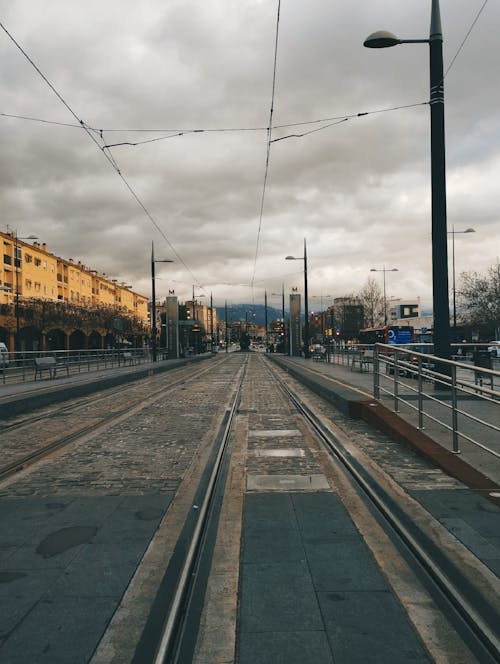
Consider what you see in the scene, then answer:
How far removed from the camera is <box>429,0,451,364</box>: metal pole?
1032cm

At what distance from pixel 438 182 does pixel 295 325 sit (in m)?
40.6

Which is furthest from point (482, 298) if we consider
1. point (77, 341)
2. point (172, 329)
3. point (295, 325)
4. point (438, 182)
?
point (77, 341)

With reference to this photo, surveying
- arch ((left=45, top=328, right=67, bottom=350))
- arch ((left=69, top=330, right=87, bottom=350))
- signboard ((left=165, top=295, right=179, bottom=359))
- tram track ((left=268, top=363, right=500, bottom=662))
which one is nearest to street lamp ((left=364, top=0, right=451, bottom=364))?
tram track ((left=268, top=363, right=500, bottom=662))

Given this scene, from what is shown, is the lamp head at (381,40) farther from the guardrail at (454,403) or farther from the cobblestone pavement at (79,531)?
the cobblestone pavement at (79,531)

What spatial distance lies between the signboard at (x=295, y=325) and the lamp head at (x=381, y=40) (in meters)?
38.4

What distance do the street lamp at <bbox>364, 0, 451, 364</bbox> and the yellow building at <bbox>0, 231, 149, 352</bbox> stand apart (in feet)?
137

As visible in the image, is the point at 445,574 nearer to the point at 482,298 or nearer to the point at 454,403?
the point at 454,403

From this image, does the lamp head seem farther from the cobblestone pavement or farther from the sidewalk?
the cobblestone pavement

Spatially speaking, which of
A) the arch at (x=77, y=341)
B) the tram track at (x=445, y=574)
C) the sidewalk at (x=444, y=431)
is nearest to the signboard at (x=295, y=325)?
the arch at (x=77, y=341)

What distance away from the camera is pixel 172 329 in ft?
157

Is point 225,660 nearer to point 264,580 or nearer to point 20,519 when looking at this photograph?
point 264,580

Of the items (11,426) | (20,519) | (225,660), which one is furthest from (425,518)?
(11,426)

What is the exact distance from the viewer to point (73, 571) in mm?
3418

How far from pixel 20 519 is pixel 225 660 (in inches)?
107
